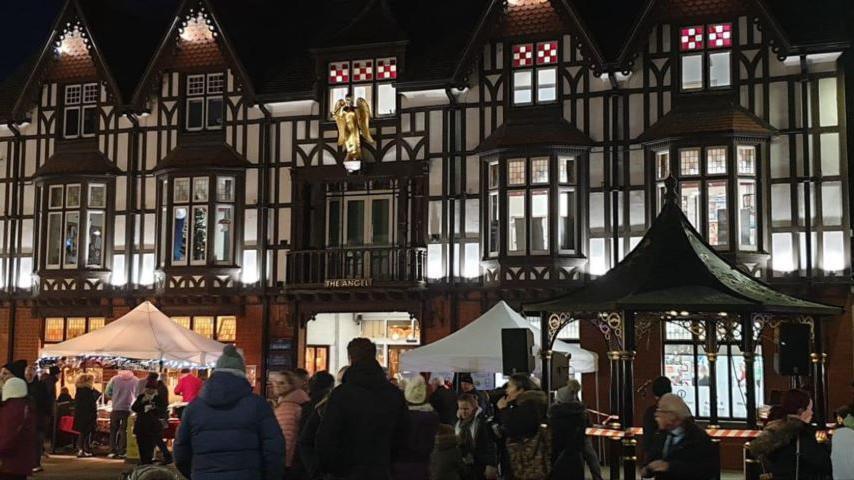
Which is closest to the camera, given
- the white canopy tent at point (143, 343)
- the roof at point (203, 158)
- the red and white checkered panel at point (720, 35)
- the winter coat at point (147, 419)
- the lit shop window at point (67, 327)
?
the winter coat at point (147, 419)

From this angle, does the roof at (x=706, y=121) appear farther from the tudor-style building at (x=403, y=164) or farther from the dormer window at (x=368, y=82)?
the dormer window at (x=368, y=82)

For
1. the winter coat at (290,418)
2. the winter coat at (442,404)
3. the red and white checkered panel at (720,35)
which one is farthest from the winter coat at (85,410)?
the red and white checkered panel at (720,35)

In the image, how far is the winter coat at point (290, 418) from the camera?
11.6m

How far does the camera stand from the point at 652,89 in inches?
1018

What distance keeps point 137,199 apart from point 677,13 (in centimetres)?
1426

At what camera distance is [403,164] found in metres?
27.7

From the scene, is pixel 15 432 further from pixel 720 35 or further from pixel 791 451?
pixel 720 35

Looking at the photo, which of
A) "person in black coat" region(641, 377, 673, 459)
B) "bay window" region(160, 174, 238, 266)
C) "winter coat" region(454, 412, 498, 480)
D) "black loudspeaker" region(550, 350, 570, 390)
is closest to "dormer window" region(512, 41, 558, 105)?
"bay window" region(160, 174, 238, 266)

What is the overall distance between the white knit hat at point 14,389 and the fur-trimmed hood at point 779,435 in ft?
22.4

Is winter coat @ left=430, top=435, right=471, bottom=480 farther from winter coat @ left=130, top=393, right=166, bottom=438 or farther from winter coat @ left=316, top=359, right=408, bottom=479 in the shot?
winter coat @ left=130, top=393, right=166, bottom=438

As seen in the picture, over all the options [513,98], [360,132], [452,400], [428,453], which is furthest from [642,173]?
[428,453]

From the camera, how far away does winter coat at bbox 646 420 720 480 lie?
9.27m

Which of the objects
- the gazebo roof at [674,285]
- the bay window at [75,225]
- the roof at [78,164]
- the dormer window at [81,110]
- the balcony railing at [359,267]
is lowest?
the gazebo roof at [674,285]

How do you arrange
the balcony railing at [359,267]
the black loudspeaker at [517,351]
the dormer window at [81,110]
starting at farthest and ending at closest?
1. the dormer window at [81,110]
2. the balcony railing at [359,267]
3. the black loudspeaker at [517,351]
